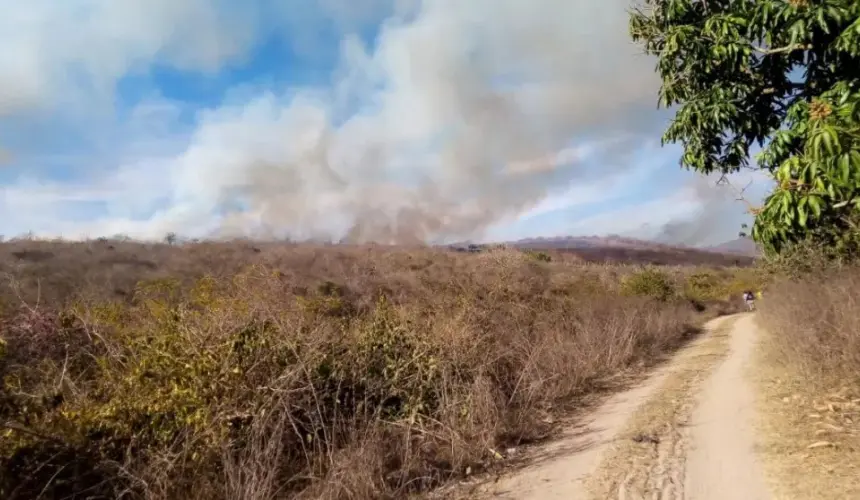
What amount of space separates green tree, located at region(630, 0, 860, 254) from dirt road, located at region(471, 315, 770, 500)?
2.32m

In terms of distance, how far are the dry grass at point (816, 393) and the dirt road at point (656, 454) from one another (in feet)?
1.06

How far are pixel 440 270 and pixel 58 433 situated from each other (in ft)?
99.7

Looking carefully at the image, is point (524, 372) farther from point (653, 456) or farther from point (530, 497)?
point (530, 497)

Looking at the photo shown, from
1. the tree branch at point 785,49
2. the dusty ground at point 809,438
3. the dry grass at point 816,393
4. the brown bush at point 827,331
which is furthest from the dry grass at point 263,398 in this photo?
the tree branch at point 785,49

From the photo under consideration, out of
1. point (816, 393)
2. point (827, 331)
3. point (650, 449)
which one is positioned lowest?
point (650, 449)

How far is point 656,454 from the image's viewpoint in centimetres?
627

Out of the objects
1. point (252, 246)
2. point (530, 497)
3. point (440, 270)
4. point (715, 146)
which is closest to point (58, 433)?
point (530, 497)

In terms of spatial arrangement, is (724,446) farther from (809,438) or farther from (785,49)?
(785,49)

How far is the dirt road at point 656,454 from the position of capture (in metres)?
5.29

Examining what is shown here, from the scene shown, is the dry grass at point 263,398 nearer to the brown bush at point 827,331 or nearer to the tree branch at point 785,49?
the brown bush at point 827,331

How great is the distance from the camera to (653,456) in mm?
Answer: 6207

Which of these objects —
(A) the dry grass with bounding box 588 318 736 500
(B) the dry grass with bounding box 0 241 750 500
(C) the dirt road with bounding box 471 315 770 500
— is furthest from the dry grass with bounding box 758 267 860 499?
(B) the dry grass with bounding box 0 241 750 500

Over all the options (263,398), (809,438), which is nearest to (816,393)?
(809,438)

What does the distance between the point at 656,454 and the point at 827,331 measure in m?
4.02
